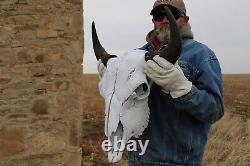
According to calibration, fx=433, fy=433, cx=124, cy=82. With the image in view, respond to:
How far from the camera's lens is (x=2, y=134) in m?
5.03

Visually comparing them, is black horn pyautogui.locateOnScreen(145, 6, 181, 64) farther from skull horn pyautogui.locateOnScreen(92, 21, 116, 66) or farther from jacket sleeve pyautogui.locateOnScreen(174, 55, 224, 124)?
skull horn pyautogui.locateOnScreen(92, 21, 116, 66)

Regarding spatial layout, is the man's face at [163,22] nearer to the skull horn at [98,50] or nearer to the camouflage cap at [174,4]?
the camouflage cap at [174,4]

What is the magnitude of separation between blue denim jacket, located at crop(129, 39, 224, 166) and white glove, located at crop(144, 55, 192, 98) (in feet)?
0.68

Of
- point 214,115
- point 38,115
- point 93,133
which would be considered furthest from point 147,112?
point 93,133

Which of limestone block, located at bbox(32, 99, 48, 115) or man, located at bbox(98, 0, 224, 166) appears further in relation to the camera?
limestone block, located at bbox(32, 99, 48, 115)

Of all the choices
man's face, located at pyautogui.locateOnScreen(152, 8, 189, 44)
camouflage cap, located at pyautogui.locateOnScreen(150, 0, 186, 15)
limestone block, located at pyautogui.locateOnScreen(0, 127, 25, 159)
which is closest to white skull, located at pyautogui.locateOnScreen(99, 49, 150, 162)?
man's face, located at pyautogui.locateOnScreen(152, 8, 189, 44)

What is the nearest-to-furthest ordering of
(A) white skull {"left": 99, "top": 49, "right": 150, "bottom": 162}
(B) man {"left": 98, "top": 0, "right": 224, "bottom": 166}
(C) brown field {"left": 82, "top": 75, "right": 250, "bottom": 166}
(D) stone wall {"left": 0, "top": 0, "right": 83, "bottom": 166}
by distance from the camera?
(A) white skull {"left": 99, "top": 49, "right": 150, "bottom": 162}, (B) man {"left": 98, "top": 0, "right": 224, "bottom": 166}, (D) stone wall {"left": 0, "top": 0, "right": 83, "bottom": 166}, (C) brown field {"left": 82, "top": 75, "right": 250, "bottom": 166}

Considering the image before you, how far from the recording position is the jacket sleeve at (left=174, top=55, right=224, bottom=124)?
99.4 inches

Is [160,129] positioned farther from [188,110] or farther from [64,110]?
[64,110]

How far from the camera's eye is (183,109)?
2.58 metres

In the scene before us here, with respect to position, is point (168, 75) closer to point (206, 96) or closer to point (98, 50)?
point (206, 96)

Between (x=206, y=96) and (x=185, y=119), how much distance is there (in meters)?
0.25

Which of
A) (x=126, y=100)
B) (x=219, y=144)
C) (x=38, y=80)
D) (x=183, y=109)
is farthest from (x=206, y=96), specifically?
(x=219, y=144)

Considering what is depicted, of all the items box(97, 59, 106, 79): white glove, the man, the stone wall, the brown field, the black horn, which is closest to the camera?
the black horn
